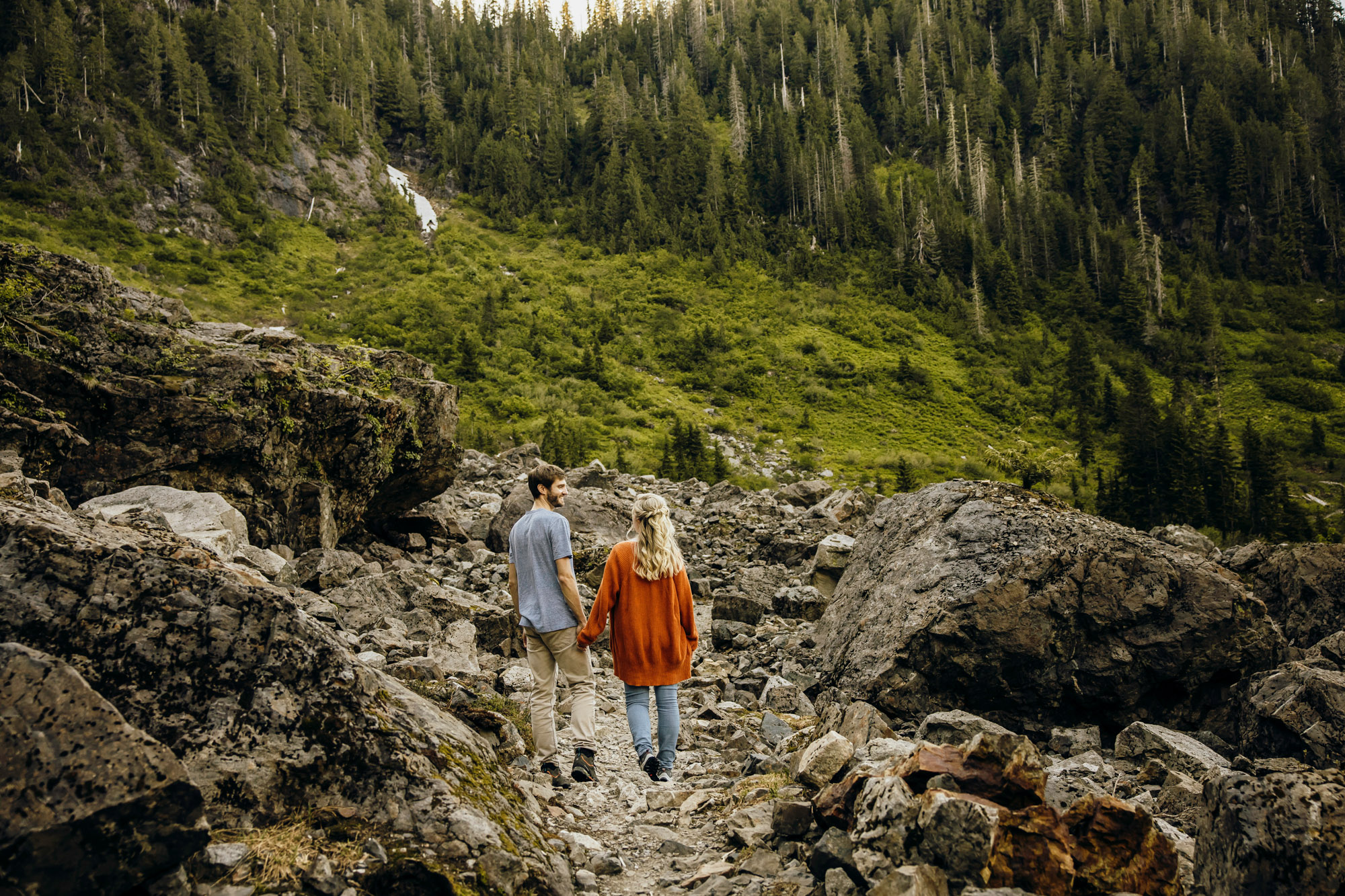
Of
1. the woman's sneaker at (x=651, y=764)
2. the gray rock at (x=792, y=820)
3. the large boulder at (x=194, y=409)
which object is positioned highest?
the large boulder at (x=194, y=409)

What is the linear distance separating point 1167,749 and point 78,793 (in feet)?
23.8

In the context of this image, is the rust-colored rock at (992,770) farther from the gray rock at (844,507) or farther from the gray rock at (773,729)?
the gray rock at (844,507)

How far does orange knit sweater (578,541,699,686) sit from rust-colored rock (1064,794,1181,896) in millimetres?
3048

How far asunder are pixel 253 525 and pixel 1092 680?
33.3 feet


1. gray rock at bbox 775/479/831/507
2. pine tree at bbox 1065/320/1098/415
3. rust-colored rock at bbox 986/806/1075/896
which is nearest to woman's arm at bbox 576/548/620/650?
rust-colored rock at bbox 986/806/1075/896

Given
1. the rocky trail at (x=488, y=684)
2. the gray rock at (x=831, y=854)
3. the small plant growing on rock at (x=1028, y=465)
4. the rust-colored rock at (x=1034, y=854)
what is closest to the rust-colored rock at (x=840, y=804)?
the rocky trail at (x=488, y=684)

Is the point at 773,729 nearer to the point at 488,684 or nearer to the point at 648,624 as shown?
the point at 648,624

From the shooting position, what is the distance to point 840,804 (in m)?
4.02

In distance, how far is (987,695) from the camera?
6688 mm

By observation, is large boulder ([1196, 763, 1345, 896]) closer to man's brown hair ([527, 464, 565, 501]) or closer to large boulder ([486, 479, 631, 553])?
man's brown hair ([527, 464, 565, 501])

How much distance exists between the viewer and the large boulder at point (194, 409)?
8.04m

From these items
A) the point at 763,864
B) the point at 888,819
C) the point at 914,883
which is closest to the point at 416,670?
the point at 763,864

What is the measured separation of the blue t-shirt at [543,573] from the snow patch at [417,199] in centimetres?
6774

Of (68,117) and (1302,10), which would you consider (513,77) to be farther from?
(1302,10)
